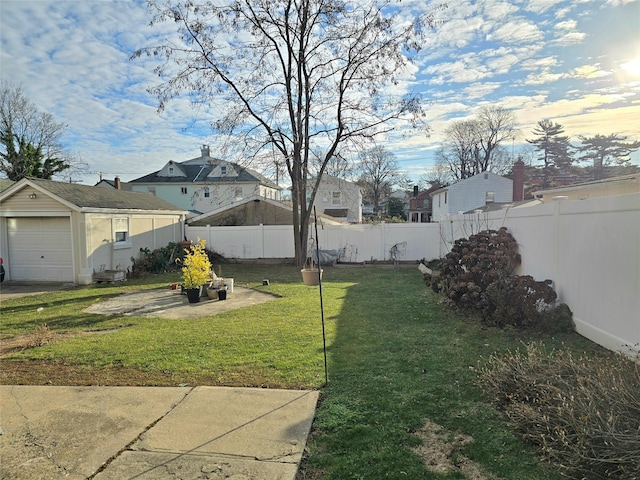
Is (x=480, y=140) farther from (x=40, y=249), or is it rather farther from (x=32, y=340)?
(x=32, y=340)

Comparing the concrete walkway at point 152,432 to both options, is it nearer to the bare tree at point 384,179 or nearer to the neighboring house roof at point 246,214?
the neighboring house roof at point 246,214

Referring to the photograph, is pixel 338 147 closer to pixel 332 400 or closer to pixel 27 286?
pixel 27 286

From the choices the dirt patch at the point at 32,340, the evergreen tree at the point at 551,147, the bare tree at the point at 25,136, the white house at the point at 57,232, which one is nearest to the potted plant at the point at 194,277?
the dirt patch at the point at 32,340

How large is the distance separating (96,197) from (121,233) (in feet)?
4.95

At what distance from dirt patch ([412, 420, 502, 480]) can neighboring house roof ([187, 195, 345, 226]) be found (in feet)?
49.9

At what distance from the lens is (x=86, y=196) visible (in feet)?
42.0

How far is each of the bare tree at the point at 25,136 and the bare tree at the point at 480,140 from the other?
40.4 meters

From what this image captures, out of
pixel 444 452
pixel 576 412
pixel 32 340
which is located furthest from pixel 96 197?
pixel 576 412

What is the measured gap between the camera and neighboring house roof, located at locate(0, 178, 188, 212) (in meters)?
11.7

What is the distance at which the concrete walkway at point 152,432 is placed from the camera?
2490 millimetres

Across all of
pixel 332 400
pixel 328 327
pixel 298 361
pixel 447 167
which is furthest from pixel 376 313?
pixel 447 167

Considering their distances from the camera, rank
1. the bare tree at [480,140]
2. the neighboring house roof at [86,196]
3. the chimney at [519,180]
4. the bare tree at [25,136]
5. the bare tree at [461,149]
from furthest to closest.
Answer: the bare tree at [461,149] < the bare tree at [480,140] < the bare tree at [25,136] < the chimney at [519,180] < the neighboring house roof at [86,196]

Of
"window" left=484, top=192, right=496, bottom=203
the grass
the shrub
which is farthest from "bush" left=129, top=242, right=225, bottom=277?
"window" left=484, top=192, right=496, bottom=203

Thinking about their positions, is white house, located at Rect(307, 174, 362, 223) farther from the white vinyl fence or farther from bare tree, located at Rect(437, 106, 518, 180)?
the white vinyl fence
